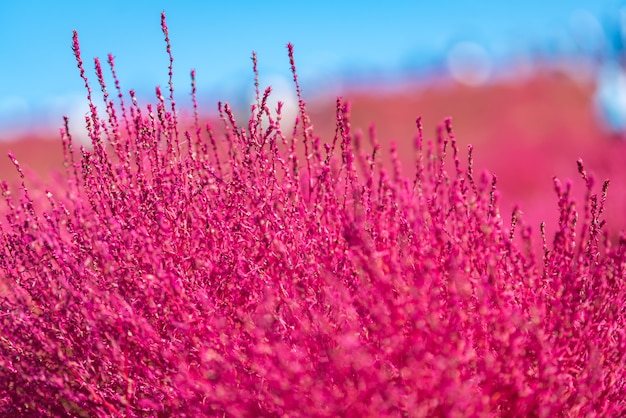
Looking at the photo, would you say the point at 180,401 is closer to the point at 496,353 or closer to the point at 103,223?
the point at 103,223

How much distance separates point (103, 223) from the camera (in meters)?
2.02

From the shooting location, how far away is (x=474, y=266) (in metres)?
1.81

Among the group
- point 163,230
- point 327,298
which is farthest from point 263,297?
point 163,230

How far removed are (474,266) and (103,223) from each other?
1.13 m

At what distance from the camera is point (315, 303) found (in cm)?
175

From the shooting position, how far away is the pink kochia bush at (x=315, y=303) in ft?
A: 5.26

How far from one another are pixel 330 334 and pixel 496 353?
482mm

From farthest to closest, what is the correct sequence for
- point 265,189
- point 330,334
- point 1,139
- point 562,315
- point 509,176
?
point 1,139 < point 509,176 < point 265,189 < point 562,315 < point 330,334

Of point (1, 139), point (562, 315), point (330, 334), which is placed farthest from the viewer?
point (1, 139)

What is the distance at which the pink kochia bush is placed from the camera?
5.26ft

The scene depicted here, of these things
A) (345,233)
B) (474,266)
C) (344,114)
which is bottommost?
(474,266)

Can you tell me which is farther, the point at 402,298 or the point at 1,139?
the point at 1,139

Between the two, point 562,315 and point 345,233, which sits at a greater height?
point 345,233

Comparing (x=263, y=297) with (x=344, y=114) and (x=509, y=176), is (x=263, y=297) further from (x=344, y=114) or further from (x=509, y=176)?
(x=509, y=176)
